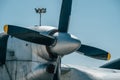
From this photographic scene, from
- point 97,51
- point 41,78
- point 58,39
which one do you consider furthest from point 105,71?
point 58,39

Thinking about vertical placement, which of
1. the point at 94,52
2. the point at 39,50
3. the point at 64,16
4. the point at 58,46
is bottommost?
the point at 94,52

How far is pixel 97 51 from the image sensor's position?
64.5ft

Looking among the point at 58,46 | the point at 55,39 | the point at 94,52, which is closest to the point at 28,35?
the point at 55,39

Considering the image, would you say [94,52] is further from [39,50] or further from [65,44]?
[65,44]

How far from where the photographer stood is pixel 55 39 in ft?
54.7

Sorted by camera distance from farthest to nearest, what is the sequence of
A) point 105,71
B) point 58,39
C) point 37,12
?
1. point 37,12
2. point 105,71
3. point 58,39

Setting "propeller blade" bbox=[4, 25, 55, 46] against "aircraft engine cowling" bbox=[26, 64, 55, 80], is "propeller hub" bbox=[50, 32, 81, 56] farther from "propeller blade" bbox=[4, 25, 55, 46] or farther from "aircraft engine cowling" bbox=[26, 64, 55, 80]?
"aircraft engine cowling" bbox=[26, 64, 55, 80]

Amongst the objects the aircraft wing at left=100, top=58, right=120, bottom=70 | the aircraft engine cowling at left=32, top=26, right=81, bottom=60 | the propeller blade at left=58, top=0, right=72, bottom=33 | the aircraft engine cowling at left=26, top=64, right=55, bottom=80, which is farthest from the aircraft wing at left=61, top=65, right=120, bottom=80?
the aircraft wing at left=100, top=58, right=120, bottom=70

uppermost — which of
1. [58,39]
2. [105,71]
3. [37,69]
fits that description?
[58,39]

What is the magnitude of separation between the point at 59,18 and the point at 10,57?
3691mm

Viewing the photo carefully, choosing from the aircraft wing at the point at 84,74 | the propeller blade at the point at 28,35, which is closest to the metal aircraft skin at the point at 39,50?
the propeller blade at the point at 28,35

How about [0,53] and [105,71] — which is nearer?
[0,53]

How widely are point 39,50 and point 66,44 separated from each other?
7.50ft

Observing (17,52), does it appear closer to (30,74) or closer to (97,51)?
(30,74)
